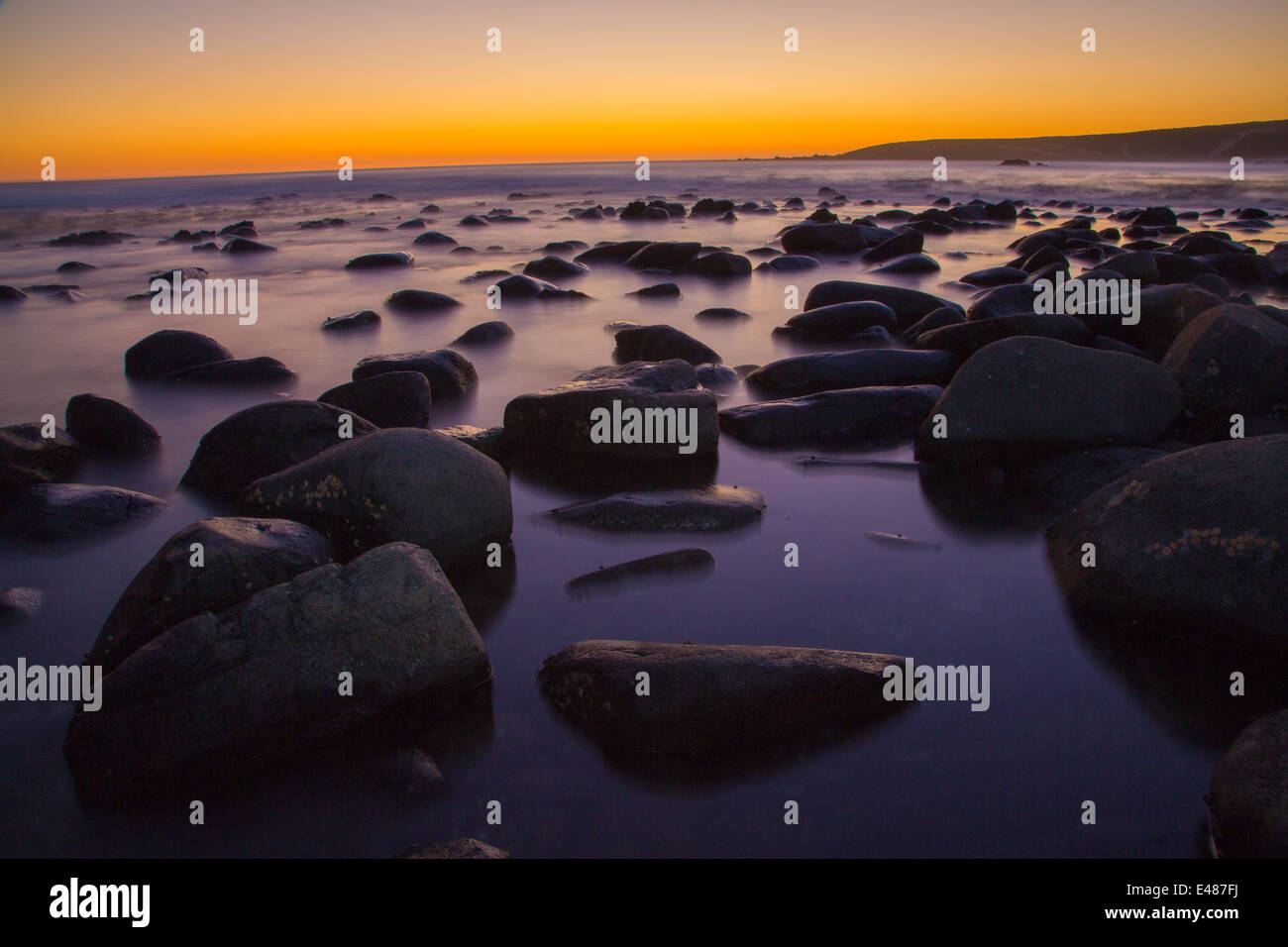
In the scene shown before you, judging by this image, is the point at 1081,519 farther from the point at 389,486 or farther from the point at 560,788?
the point at 389,486

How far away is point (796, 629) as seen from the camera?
3137 mm

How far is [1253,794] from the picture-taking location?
2.10 meters

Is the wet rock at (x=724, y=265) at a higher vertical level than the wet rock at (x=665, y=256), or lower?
lower

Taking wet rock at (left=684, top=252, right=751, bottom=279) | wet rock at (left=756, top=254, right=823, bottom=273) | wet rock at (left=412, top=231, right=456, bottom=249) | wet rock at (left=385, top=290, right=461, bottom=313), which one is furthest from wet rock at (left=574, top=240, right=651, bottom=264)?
wet rock at (left=385, top=290, right=461, bottom=313)

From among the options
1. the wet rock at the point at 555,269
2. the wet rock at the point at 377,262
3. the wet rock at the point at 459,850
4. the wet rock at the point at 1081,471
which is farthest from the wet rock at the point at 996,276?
the wet rock at the point at 459,850

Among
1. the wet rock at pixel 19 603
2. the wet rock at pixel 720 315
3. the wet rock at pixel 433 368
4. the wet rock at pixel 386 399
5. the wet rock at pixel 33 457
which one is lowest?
the wet rock at pixel 19 603

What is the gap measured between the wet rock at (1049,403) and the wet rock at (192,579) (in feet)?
11.0

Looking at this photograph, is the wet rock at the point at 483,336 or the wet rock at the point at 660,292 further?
A: the wet rock at the point at 660,292

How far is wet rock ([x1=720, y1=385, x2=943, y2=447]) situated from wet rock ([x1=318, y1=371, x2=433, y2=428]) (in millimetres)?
1899

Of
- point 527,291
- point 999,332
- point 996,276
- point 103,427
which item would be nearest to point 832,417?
point 999,332

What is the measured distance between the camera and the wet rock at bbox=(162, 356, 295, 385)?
6699 millimetres

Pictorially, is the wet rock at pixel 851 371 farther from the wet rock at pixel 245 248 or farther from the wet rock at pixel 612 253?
the wet rock at pixel 245 248

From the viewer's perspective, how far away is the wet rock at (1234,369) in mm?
4770
